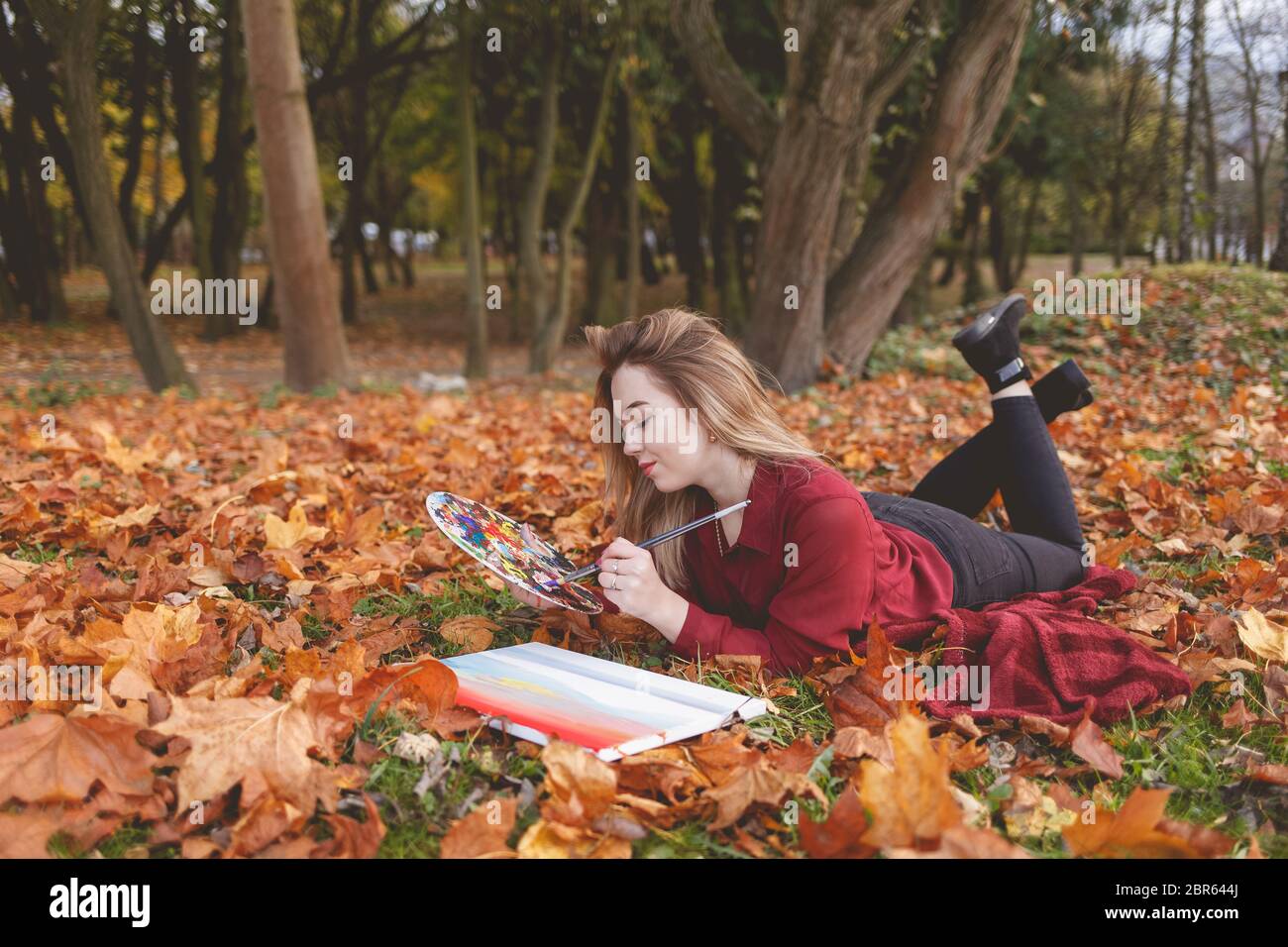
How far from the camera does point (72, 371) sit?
11.4m

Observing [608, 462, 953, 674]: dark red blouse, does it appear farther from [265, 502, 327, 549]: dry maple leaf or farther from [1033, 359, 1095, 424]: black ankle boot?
[265, 502, 327, 549]: dry maple leaf

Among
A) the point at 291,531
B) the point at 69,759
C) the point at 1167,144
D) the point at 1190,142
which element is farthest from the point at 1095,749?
the point at 1167,144

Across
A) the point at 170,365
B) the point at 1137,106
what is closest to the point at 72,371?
the point at 170,365

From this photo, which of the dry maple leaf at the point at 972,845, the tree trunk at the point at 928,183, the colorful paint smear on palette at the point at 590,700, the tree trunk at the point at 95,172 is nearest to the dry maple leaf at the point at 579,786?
the colorful paint smear on palette at the point at 590,700

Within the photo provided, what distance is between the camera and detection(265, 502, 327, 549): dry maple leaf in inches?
123

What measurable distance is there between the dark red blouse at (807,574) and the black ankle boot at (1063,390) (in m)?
1.07

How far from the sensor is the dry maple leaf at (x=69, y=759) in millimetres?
1641

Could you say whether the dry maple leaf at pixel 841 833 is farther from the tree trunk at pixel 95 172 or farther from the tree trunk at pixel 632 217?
the tree trunk at pixel 632 217

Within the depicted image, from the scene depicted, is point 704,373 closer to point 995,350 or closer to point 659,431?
point 659,431

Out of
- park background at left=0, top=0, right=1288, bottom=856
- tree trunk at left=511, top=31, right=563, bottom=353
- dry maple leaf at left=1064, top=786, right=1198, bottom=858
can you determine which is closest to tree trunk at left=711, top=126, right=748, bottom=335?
park background at left=0, top=0, right=1288, bottom=856

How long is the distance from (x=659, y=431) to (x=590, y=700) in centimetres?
69

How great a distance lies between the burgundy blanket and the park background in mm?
103

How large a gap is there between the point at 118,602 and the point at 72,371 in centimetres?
1033
